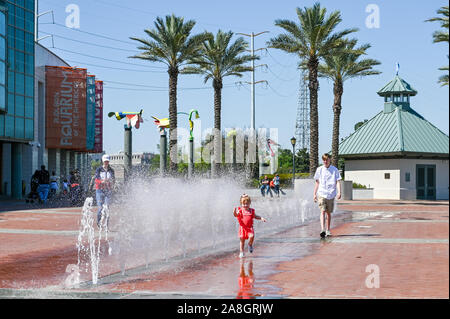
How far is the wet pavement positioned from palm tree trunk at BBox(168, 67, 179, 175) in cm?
2229

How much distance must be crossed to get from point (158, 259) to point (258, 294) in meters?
3.40

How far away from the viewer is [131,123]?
137 ft

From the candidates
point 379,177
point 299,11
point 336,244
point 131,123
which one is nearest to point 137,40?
point 131,123

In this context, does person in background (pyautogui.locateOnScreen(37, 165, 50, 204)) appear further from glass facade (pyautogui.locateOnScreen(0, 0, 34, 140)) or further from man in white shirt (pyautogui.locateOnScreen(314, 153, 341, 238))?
man in white shirt (pyautogui.locateOnScreen(314, 153, 341, 238))

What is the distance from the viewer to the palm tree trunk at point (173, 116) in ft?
115

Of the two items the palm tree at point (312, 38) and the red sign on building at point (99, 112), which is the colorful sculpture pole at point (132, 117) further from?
the red sign on building at point (99, 112)

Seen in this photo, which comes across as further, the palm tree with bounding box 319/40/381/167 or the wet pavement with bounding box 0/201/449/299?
the palm tree with bounding box 319/40/381/167

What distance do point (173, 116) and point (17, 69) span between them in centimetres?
1106

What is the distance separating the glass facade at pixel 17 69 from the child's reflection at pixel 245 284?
30.1 m

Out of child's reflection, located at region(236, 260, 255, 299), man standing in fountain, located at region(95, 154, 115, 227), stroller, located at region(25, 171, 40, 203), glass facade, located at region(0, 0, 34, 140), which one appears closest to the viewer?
child's reflection, located at region(236, 260, 255, 299)

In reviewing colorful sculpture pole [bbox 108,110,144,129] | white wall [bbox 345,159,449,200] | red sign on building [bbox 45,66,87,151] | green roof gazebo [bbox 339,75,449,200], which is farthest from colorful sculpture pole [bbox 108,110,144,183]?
white wall [bbox 345,159,449,200]

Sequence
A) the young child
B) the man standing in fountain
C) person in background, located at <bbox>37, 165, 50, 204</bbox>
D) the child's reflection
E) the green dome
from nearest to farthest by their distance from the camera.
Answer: the child's reflection, the young child, the man standing in fountain, person in background, located at <bbox>37, 165, 50, 204</bbox>, the green dome

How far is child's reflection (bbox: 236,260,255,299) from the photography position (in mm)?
6268

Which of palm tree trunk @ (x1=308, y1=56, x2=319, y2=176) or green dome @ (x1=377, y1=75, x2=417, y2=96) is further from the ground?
green dome @ (x1=377, y1=75, x2=417, y2=96)
